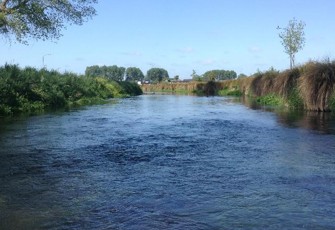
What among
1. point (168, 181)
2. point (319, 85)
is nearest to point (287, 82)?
point (319, 85)

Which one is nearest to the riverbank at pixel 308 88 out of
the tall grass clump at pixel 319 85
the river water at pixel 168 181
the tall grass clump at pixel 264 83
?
the tall grass clump at pixel 319 85

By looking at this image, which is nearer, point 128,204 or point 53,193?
point 128,204

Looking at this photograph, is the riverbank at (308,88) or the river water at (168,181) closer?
the river water at (168,181)

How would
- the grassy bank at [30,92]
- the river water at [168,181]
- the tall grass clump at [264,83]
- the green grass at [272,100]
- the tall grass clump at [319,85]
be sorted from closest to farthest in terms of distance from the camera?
the river water at [168,181], the tall grass clump at [319,85], the grassy bank at [30,92], the green grass at [272,100], the tall grass clump at [264,83]

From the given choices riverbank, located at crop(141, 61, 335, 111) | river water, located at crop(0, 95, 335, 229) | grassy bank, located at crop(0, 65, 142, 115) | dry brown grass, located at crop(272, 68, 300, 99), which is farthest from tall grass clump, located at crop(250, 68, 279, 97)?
river water, located at crop(0, 95, 335, 229)

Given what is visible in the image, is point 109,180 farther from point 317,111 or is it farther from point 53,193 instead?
point 317,111

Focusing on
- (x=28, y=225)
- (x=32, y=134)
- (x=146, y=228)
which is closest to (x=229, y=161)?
(x=146, y=228)

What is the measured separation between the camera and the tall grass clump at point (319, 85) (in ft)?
77.8

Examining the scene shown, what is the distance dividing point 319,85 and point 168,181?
18.5m

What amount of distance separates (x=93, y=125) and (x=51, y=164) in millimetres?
8869

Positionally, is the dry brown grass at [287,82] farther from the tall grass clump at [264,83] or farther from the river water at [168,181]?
the river water at [168,181]

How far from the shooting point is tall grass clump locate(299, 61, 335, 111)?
23.7m

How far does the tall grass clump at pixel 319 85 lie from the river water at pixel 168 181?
10029 millimetres

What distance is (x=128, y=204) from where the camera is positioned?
6465 millimetres
